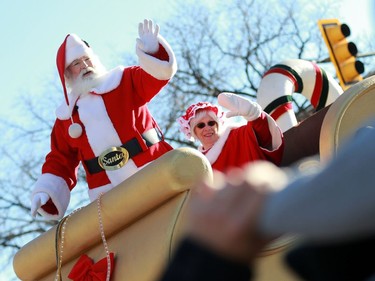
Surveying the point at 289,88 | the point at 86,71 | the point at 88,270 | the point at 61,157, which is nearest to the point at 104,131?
the point at 61,157

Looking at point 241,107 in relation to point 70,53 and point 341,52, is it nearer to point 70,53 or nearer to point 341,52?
point 70,53

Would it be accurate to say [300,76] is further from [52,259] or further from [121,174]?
[52,259]

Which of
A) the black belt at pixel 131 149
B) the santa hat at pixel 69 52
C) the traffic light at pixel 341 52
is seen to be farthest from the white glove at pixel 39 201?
the traffic light at pixel 341 52

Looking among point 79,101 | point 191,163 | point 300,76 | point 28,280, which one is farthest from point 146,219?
point 300,76

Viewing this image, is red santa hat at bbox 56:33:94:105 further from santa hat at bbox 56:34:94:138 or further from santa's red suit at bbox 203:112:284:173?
santa's red suit at bbox 203:112:284:173

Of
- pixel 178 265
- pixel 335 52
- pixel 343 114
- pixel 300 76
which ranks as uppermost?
pixel 178 265

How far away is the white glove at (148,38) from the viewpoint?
4098mm

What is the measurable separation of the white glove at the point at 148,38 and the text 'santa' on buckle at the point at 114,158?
1.65ft

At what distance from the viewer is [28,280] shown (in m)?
3.81

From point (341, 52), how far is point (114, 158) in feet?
15.4

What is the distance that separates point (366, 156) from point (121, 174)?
344 cm

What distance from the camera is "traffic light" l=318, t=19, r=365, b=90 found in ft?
27.2

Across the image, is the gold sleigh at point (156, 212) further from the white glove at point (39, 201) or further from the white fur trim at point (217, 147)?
the white fur trim at point (217, 147)

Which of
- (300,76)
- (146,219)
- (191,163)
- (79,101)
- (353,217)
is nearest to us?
(353,217)
